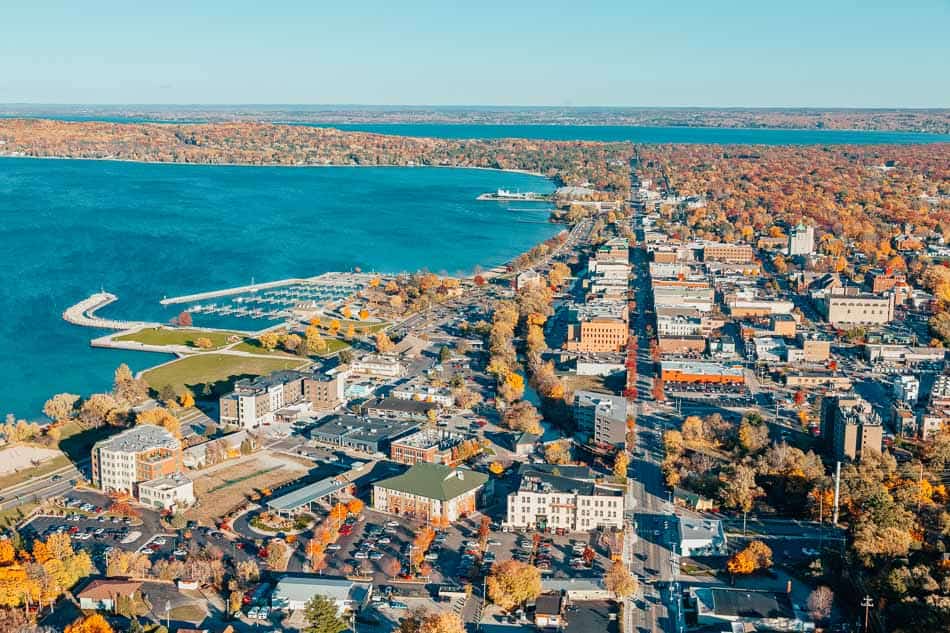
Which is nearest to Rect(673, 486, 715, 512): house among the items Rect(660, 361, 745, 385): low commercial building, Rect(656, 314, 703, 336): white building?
Rect(660, 361, 745, 385): low commercial building

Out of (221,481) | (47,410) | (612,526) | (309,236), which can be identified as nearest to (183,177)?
(309,236)

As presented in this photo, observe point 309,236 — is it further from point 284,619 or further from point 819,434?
point 284,619

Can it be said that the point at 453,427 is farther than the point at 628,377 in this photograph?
No

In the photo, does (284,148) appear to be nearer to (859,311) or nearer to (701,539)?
(859,311)

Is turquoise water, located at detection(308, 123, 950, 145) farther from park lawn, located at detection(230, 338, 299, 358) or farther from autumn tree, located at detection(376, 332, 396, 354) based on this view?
park lawn, located at detection(230, 338, 299, 358)

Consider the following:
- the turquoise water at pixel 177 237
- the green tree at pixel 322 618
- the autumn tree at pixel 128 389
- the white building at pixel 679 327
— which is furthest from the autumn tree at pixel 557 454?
the turquoise water at pixel 177 237
